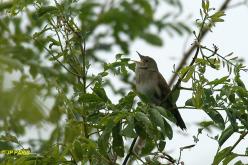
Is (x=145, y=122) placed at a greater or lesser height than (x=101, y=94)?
lesser

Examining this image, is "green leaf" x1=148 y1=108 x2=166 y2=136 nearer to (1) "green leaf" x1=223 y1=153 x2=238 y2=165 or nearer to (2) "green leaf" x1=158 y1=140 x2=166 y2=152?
(2) "green leaf" x1=158 y1=140 x2=166 y2=152

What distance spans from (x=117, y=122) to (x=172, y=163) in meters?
0.37

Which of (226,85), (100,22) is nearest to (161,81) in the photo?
(100,22)

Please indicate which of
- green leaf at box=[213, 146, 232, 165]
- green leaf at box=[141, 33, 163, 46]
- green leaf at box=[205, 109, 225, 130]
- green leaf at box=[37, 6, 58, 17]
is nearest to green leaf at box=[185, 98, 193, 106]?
green leaf at box=[205, 109, 225, 130]

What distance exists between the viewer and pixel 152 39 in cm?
623

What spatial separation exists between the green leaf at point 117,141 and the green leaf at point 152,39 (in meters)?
3.26

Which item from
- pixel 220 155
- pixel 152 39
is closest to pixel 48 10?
pixel 220 155

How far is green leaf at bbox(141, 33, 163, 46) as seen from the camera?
6.04 meters

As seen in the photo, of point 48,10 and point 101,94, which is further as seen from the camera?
point 48,10

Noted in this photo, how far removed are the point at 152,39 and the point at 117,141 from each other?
11.8 ft

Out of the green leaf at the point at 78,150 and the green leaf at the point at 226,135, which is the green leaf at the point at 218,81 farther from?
the green leaf at the point at 78,150

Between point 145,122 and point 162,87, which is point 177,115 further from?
point 145,122

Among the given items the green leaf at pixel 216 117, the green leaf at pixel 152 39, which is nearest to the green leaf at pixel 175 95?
the green leaf at pixel 216 117

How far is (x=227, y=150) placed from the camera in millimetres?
3008
